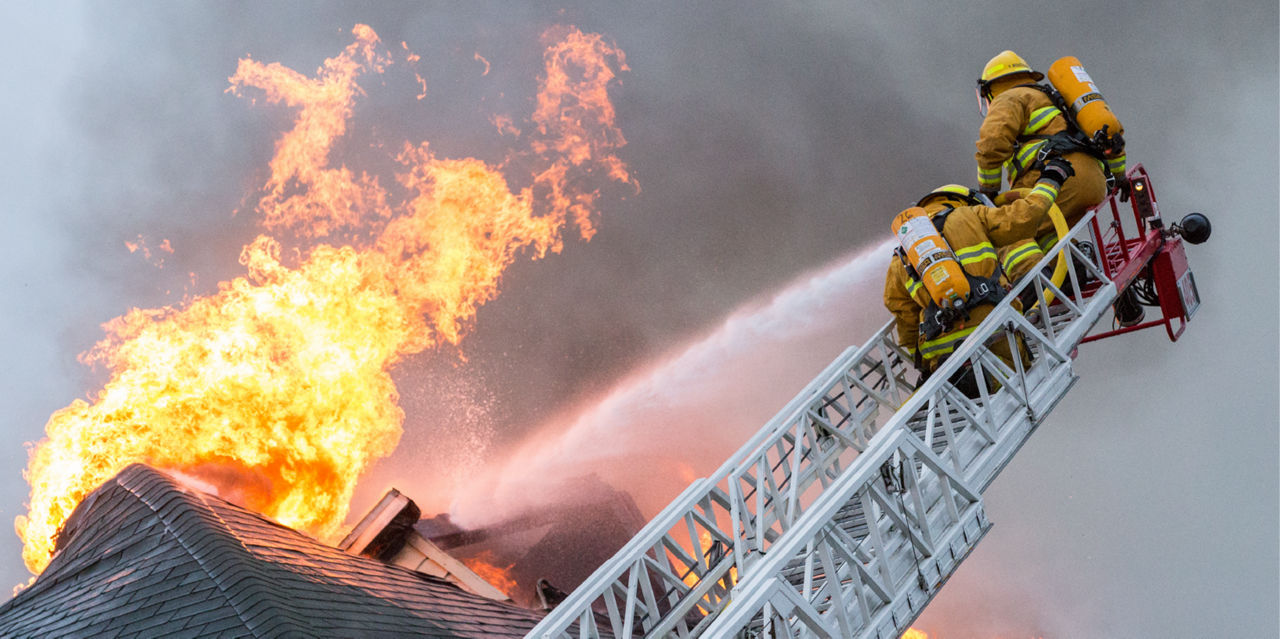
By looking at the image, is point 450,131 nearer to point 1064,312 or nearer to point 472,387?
point 472,387

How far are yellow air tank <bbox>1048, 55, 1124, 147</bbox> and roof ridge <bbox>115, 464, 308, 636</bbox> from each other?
7270 mm

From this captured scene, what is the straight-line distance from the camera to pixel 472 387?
706 inches

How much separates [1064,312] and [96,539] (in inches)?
345

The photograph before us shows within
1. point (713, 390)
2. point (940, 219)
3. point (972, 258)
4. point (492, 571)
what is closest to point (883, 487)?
point (972, 258)

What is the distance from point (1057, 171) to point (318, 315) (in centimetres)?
960

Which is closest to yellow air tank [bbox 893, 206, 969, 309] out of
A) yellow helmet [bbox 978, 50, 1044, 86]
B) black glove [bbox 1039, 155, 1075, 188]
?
black glove [bbox 1039, 155, 1075, 188]

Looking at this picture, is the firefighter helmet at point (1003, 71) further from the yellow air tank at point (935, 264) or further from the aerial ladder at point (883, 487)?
the yellow air tank at point (935, 264)

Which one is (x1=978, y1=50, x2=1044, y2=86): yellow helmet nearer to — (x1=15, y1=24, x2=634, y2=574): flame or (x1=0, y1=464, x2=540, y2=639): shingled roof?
(x1=0, y1=464, x2=540, y2=639): shingled roof

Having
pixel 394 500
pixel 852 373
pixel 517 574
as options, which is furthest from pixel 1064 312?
pixel 517 574

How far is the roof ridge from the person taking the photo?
6.17 m

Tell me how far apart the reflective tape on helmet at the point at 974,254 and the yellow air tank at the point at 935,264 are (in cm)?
10

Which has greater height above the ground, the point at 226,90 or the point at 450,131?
the point at 226,90

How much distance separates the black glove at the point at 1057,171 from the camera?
7.44 meters

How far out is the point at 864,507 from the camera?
5484 millimetres
